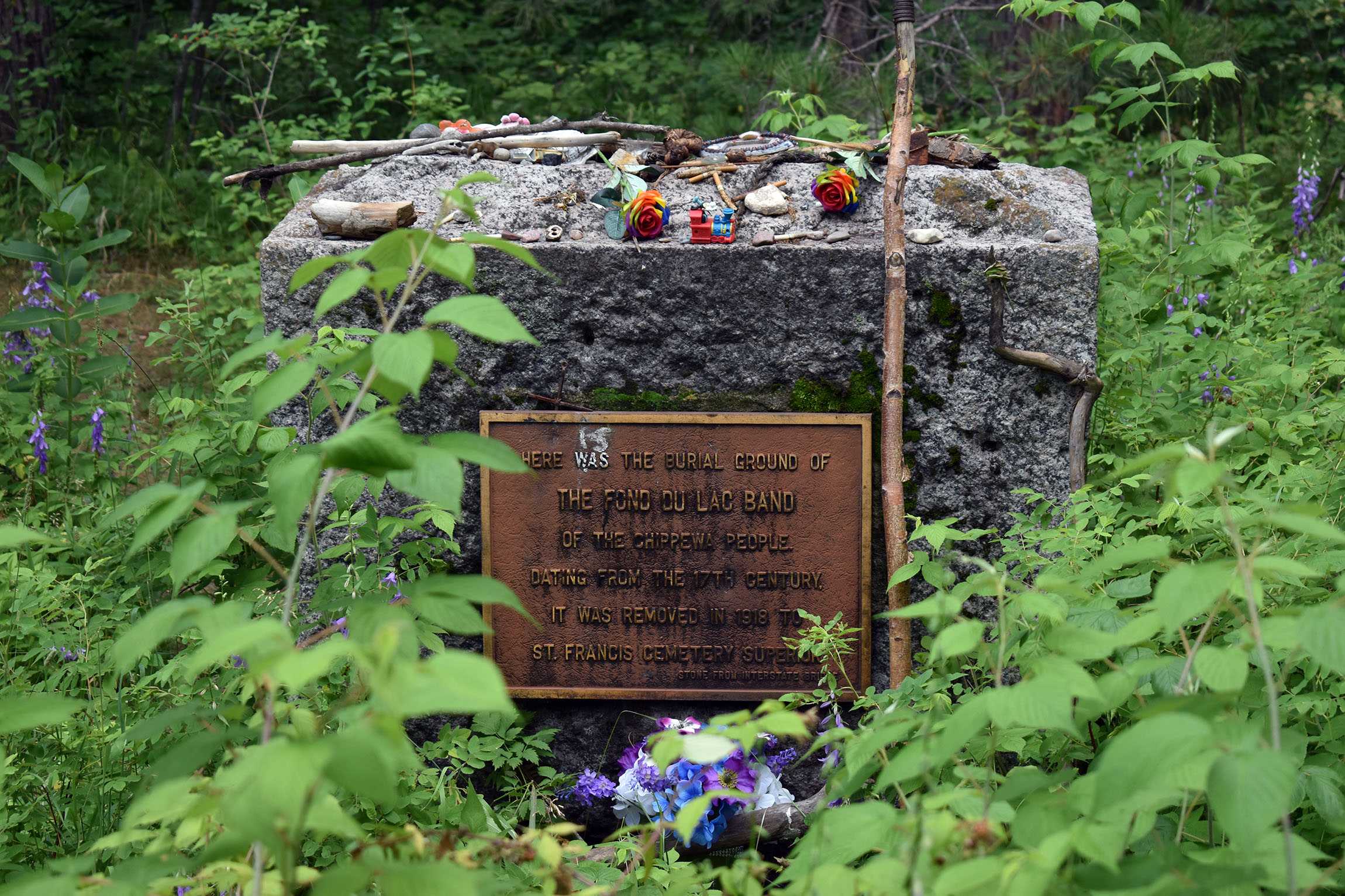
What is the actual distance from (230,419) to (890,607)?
1.79m

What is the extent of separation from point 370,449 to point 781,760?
1830 millimetres

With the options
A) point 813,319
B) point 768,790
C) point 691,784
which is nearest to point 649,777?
point 691,784

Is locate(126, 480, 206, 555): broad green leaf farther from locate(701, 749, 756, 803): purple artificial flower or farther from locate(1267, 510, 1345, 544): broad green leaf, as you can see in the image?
locate(701, 749, 756, 803): purple artificial flower

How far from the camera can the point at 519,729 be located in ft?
8.64

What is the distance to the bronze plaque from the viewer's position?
105 inches

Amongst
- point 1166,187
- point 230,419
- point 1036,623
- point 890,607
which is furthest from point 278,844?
point 1166,187

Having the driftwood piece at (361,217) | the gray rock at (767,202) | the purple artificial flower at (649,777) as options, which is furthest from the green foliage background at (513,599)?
the gray rock at (767,202)

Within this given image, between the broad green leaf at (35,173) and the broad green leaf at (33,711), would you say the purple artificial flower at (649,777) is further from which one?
the broad green leaf at (35,173)

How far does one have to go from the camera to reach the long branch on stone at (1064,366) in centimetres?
257

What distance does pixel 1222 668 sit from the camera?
116 cm

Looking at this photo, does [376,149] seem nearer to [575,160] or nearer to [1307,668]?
[575,160]

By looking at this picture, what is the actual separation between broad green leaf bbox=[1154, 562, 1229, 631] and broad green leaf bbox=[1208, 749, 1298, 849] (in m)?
0.14

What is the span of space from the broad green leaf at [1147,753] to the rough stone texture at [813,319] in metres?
1.66

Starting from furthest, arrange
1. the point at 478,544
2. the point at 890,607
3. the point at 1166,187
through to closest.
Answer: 1. the point at 1166,187
2. the point at 478,544
3. the point at 890,607
